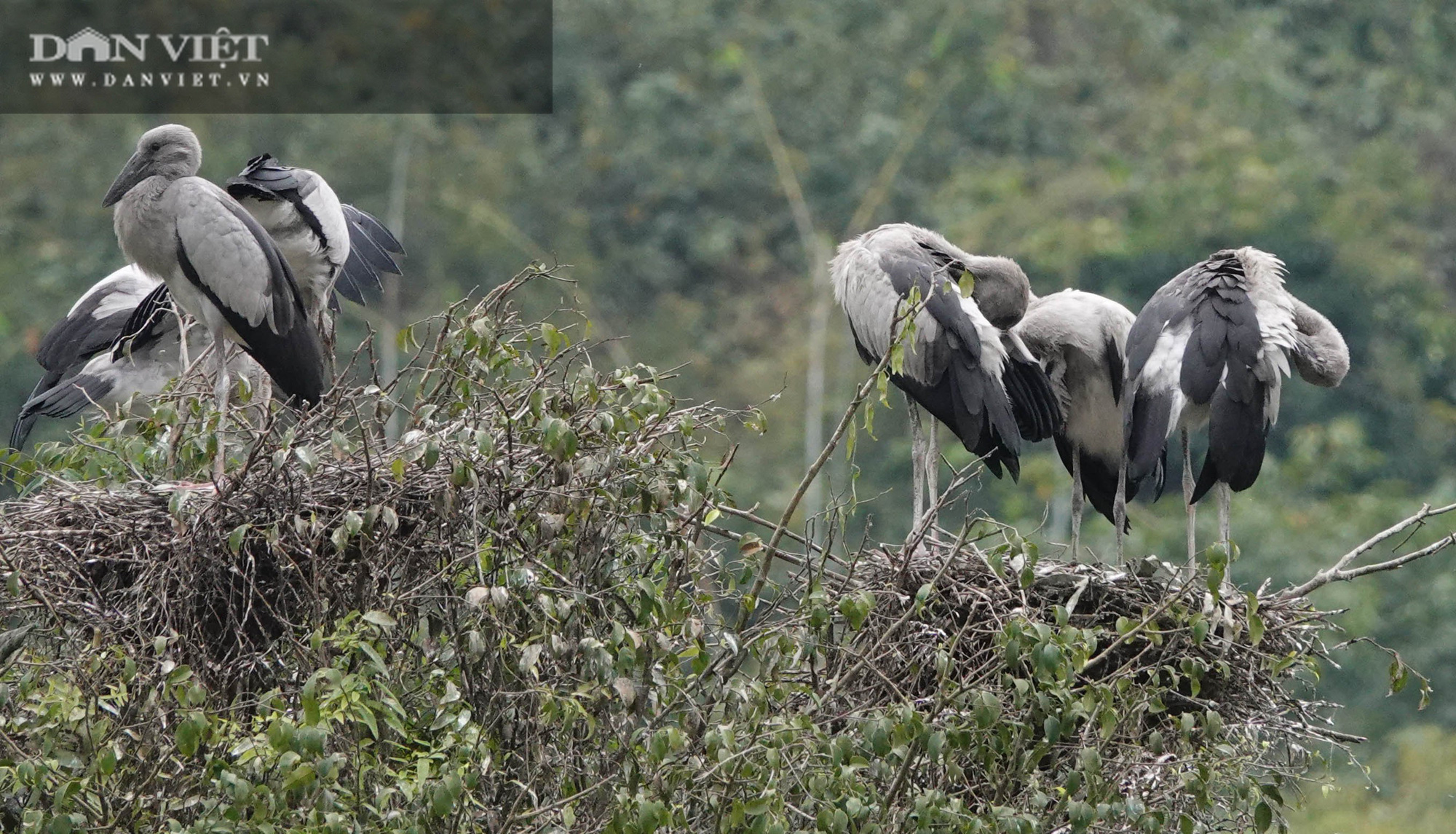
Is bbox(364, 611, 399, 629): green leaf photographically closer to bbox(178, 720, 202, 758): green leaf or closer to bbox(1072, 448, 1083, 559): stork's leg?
bbox(178, 720, 202, 758): green leaf

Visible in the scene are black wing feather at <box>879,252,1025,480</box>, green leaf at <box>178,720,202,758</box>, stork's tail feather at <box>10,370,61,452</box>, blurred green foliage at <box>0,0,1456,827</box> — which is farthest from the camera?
blurred green foliage at <box>0,0,1456,827</box>

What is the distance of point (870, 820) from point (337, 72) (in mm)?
17985

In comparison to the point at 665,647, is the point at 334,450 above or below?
above

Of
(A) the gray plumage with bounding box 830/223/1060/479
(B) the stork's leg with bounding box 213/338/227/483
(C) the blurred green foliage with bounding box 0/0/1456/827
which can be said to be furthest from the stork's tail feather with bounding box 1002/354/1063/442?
(C) the blurred green foliage with bounding box 0/0/1456/827

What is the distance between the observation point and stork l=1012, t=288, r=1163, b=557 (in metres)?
5.96

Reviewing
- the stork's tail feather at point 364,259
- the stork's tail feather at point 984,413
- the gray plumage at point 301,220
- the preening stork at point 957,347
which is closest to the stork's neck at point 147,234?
the gray plumage at point 301,220

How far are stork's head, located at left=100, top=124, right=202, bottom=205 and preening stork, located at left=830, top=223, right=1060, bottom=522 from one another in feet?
6.55

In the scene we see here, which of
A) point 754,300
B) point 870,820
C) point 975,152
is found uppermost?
point 870,820

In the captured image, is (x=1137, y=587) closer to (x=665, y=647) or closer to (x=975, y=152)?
(x=665, y=647)

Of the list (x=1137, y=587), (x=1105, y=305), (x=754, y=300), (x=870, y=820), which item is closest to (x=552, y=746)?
(x=870, y=820)

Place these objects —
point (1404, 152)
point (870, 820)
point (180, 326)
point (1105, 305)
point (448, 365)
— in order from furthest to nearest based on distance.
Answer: point (1404, 152) < point (1105, 305) < point (180, 326) < point (448, 365) < point (870, 820)

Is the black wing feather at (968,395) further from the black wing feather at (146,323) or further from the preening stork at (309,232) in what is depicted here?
the black wing feather at (146,323)

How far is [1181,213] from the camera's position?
1830 cm

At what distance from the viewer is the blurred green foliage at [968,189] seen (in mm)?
16953
